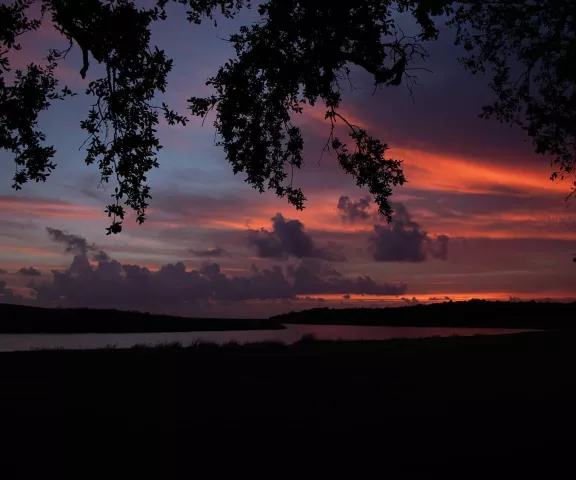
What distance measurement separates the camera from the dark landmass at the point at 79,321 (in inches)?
2346

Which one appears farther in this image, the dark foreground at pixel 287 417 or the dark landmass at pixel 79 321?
the dark landmass at pixel 79 321

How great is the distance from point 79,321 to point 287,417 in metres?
58.5

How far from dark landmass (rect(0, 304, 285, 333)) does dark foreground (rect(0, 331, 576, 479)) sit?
47.6 metres

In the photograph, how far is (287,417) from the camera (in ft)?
34.5

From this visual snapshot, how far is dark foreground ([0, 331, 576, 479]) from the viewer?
8.44 metres

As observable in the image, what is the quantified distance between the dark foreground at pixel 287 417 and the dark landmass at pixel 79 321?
1874 inches

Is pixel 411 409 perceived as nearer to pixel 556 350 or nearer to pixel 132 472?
pixel 132 472

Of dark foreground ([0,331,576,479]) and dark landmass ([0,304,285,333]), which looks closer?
dark foreground ([0,331,576,479])

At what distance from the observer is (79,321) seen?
63.8 m

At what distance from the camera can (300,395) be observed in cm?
1218

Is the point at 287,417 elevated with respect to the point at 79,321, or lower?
elevated

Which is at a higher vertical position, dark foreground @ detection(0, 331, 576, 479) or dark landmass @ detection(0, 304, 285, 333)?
dark foreground @ detection(0, 331, 576, 479)

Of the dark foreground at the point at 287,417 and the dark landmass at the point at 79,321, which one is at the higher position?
the dark foreground at the point at 287,417

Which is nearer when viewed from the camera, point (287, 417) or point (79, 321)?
point (287, 417)
